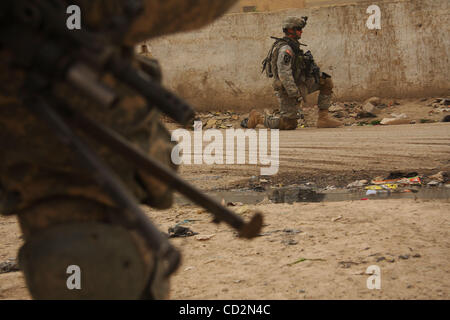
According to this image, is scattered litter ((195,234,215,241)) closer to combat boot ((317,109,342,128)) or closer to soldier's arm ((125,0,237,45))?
soldier's arm ((125,0,237,45))

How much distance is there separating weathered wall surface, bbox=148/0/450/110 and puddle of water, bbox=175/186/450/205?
7.50m

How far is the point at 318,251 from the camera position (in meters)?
2.89

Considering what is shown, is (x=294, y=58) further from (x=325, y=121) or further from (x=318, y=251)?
Answer: (x=318, y=251)

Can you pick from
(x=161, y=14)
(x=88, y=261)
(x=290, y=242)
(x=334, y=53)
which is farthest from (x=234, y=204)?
(x=334, y=53)

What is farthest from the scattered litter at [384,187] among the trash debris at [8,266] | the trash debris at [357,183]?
the trash debris at [8,266]

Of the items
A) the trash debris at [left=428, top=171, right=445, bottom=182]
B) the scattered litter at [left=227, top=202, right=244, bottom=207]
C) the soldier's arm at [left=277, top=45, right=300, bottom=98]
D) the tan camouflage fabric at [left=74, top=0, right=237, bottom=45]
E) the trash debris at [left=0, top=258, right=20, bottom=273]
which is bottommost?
the trash debris at [left=0, top=258, right=20, bottom=273]

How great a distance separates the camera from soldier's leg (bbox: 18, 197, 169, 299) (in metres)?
1.39

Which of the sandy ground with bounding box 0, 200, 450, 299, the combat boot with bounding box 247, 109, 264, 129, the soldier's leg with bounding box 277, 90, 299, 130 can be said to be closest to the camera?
the sandy ground with bounding box 0, 200, 450, 299

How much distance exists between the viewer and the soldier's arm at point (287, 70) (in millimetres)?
8406

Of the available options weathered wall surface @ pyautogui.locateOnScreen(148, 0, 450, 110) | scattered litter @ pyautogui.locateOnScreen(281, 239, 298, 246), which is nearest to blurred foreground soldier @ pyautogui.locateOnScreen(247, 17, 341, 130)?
weathered wall surface @ pyautogui.locateOnScreen(148, 0, 450, 110)

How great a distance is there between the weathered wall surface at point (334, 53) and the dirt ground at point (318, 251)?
6953mm

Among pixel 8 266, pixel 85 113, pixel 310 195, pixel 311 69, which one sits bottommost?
pixel 8 266

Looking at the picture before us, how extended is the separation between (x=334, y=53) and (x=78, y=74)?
11.3 m
